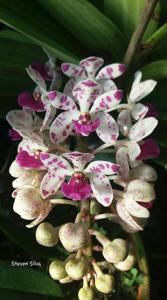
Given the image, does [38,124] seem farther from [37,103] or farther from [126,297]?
[126,297]

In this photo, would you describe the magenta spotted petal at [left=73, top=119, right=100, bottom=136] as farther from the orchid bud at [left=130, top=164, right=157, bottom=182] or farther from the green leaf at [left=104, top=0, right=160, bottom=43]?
the green leaf at [left=104, top=0, right=160, bottom=43]

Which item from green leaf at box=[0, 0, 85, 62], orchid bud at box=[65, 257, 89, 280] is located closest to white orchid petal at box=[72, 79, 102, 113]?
green leaf at box=[0, 0, 85, 62]

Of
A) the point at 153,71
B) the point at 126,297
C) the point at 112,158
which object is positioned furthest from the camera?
the point at 126,297

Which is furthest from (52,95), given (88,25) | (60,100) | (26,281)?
(26,281)

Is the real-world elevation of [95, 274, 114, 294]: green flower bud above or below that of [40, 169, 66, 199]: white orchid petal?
below

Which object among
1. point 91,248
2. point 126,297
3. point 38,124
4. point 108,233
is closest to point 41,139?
point 38,124

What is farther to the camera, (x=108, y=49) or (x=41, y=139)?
(x=108, y=49)

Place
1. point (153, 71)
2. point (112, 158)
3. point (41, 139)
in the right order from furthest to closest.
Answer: point (112, 158)
point (153, 71)
point (41, 139)

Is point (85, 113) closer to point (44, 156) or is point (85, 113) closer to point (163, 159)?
point (44, 156)
